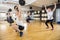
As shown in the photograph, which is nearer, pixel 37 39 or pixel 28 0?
pixel 37 39

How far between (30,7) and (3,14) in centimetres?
323

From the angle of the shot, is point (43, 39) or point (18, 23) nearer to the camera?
point (43, 39)

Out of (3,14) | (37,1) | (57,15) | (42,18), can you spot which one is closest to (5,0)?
(3,14)

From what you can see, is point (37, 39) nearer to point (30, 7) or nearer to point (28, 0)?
point (28, 0)

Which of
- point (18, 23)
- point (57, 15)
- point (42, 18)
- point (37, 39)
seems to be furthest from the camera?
point (42, 18)

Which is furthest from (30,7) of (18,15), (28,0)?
(18,15)

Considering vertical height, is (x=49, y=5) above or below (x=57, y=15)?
above

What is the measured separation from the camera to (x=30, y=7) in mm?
14000

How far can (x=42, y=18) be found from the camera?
15.4 meters

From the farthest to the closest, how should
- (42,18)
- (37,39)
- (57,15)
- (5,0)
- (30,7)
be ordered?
1. (42,18)
2. (30,7)
3. (57,15)
4. (5,0)
5. (37,39)

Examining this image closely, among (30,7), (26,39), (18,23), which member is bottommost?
(26,39)

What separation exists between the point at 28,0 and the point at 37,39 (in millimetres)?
8488

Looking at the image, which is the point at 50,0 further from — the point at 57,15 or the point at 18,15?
the point at 18,15

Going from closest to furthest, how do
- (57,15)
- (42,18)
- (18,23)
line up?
(18,23) → (57,15) → (42,18)
